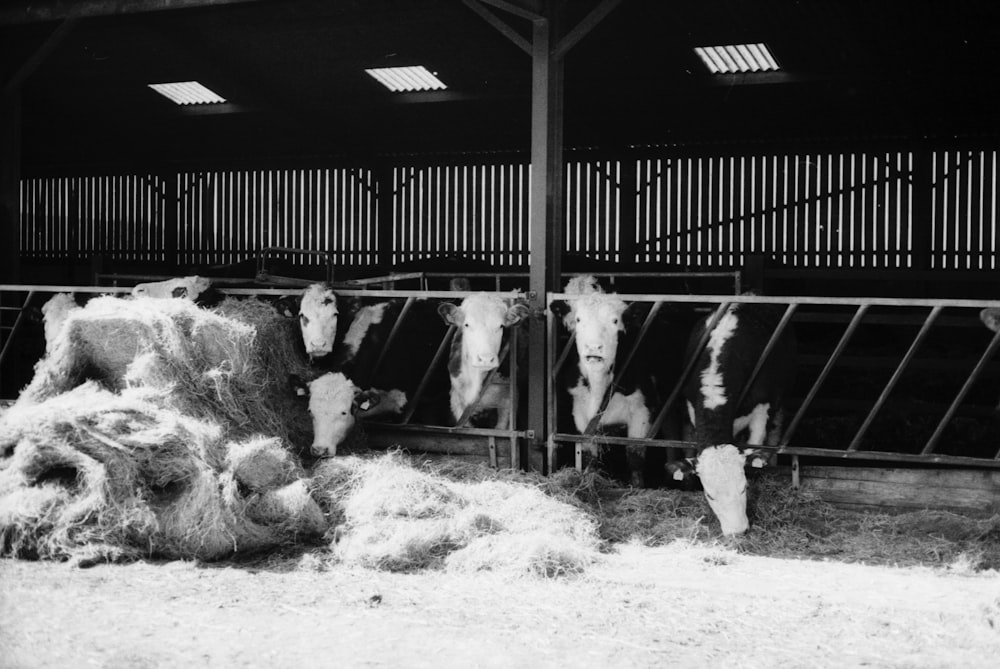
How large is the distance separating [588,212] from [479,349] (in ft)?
32.7

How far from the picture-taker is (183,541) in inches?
238

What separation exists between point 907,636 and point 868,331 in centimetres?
771

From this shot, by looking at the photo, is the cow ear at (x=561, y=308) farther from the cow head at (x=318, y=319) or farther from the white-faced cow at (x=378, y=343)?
the cow head at (x=318, y=319)

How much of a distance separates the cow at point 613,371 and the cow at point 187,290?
9.46 feet

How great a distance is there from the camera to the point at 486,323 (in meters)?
7.77

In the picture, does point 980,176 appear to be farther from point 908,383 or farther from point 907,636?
point 907,636

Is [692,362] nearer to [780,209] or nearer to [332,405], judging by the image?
[332,405]

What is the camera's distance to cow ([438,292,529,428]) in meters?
7.72

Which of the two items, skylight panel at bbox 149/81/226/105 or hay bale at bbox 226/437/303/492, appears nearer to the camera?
hay bale at bbox 226/437/303/492

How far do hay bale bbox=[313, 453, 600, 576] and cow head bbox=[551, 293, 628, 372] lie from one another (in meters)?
1.11

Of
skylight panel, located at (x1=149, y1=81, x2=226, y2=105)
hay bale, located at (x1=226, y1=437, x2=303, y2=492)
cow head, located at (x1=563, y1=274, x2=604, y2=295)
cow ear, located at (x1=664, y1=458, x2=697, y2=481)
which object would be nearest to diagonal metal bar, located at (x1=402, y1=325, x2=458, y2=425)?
cow head, located at (x1=563, y1=274, x2=604, y2=295)

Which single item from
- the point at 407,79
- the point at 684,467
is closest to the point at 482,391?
the point at 684,467

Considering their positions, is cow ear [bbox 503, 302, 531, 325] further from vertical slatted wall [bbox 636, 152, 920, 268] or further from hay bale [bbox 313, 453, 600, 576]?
vertical slatted wall [bbox 636, 152, 920, 268]

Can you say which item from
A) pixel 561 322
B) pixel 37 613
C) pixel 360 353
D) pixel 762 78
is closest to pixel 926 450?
pixel 561 322
